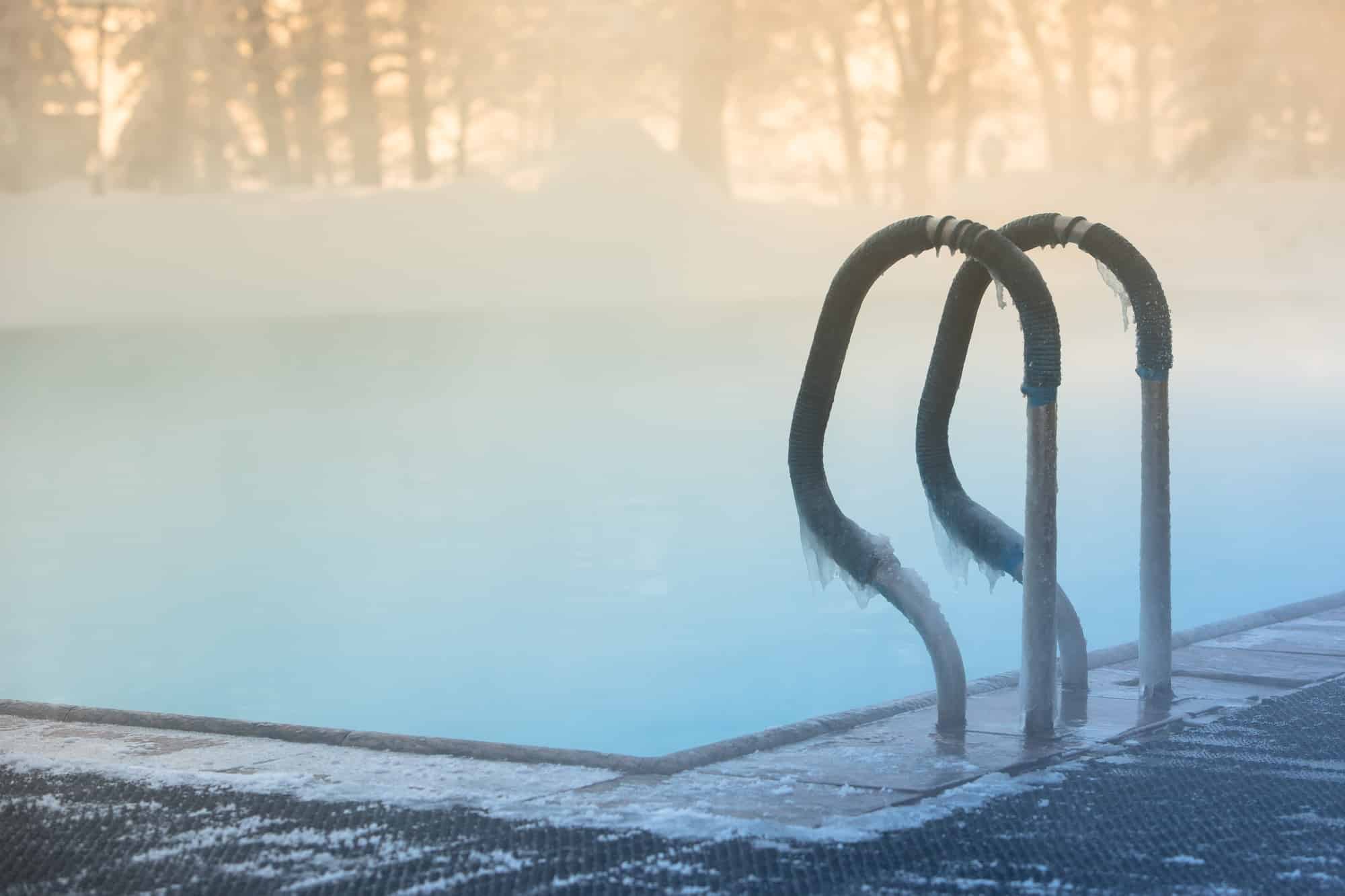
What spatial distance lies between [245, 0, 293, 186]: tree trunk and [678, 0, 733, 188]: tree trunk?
7.55ft

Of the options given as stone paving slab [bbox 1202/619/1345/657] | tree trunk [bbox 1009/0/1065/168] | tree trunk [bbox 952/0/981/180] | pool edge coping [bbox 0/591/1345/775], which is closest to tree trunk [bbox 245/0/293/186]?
tree trunk [bbox 952/0/981/180]

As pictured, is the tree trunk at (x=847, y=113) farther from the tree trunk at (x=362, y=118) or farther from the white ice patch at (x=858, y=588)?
the white ice patch at (x=858, y=588)

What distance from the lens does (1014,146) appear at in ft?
32.9

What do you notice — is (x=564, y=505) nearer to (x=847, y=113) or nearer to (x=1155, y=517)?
(x=847, y=113)

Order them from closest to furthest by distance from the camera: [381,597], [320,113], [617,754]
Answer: [617,754] < [381,597] < [320,113]

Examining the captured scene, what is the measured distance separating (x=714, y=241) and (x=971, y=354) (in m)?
2.92

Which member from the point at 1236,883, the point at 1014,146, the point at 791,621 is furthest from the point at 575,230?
the point at 1236,883

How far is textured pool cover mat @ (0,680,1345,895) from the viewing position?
85.1 inches

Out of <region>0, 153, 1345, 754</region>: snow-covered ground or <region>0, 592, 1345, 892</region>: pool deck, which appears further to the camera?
<region>0, 153, 1345, 754</region>: snow-covered ground

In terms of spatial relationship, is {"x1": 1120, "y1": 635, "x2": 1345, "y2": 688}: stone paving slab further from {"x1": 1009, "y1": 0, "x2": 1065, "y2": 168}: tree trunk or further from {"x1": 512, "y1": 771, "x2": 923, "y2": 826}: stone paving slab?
{"x1": 1009, "y1": 0, "x2": 1065, "y2": 168}: tree trunk

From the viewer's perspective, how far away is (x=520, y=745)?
3.05 m

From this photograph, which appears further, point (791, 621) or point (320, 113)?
point (320, 113)

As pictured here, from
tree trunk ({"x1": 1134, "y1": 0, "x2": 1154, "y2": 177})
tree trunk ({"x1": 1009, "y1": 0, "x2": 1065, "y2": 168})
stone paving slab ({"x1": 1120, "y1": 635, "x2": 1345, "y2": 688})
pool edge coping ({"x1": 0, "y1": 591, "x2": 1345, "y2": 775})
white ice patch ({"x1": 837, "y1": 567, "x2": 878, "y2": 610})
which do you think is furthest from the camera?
tree trunk ({"x1": 1134, "y1": 0, "x2": 1154, "y2": 177})

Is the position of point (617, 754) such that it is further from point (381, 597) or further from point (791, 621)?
point (381, 597)
